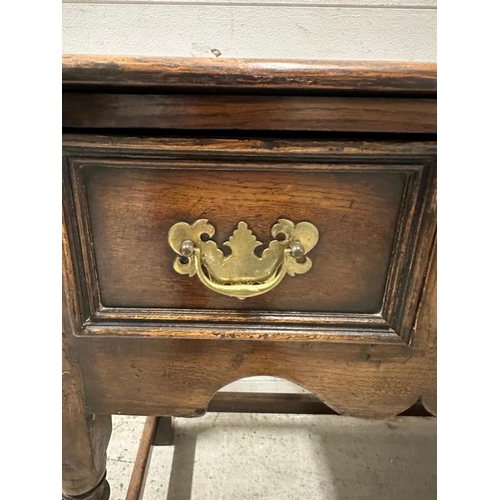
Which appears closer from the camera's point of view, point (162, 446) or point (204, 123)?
point (204, 123)

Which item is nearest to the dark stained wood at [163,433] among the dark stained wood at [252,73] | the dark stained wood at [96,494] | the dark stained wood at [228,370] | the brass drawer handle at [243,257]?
the dark stained wood at [96,494]

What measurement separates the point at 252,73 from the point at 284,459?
31.8 inches

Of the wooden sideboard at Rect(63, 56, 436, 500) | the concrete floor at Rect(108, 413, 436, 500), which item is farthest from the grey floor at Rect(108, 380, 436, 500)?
the wooden sideboard at Rect(63, 56, 436, 500)

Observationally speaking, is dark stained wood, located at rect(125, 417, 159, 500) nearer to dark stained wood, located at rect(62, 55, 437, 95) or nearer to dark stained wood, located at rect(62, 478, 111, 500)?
dark stained wood, located at rect(62, 478, 111, 500)

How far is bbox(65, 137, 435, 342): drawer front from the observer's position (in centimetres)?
41

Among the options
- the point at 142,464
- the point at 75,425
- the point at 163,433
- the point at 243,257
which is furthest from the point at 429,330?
the point at 163,433

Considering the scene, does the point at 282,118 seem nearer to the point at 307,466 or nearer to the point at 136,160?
the point at 136,160

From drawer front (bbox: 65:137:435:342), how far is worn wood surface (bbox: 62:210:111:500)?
0.05ft

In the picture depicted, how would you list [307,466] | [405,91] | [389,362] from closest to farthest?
[405,91], [389,362], [307,466]

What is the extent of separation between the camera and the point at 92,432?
52cm

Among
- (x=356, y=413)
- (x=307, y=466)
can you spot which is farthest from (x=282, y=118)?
(x=307, y=466)

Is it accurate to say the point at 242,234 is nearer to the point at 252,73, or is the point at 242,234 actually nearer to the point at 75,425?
the point at 252,73

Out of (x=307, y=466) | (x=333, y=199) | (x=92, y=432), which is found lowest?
(x=307, y=466)

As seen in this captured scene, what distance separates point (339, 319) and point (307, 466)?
0.60 metres
